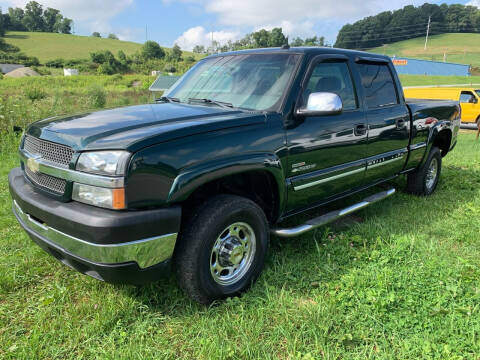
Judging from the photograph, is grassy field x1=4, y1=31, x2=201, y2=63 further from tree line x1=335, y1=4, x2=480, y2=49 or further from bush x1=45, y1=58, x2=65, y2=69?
tree line x1=335, y1=4, x2=480, y2=49

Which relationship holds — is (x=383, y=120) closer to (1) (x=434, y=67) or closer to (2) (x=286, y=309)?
(2) (x=286, y=309)

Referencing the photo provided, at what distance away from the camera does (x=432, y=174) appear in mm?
5348

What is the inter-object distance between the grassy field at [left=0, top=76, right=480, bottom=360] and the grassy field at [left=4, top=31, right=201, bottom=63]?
87.0 meters

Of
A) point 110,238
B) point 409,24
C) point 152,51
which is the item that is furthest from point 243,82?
point 409,24

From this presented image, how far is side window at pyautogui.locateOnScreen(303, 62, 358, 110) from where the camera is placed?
3201 mm

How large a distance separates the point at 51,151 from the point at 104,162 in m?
0.59

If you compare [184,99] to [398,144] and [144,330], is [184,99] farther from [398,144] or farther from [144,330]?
[398,144]

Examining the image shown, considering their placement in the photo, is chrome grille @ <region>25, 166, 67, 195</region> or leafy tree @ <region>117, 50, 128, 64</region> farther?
leafy tree @ <region>117, 50, 128, 64</region>

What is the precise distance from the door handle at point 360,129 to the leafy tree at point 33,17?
13447 cm

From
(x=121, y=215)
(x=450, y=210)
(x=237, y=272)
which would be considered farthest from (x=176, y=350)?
(x=450, y=210)

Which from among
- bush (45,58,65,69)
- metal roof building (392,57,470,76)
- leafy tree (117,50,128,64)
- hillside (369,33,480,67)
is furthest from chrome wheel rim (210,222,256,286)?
bush (45,58,65,69)

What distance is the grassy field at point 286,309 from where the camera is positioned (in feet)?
7.08

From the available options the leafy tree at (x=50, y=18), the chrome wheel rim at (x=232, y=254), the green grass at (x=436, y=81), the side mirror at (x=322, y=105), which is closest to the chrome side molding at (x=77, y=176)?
the chrome wheel rim at (x=232, y=254)

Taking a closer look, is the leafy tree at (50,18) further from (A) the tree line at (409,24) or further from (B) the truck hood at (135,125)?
(B) the truck hood at (135,125)
